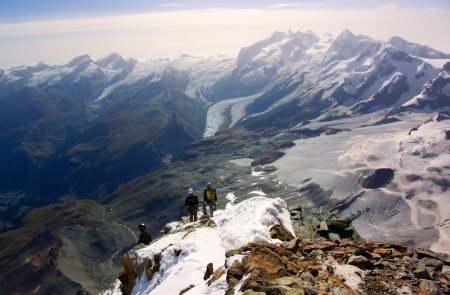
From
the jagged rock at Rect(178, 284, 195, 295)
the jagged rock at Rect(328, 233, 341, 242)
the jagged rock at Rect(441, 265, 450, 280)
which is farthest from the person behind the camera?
the jagged rock at Rect(328, 233, 341, 242)

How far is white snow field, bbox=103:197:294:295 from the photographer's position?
39781 mm

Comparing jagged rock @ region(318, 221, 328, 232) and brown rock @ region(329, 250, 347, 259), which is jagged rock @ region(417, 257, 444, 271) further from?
jagged rock @ region(318, 221, 328, 232)

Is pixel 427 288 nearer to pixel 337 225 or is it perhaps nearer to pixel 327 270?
pixel 327 270

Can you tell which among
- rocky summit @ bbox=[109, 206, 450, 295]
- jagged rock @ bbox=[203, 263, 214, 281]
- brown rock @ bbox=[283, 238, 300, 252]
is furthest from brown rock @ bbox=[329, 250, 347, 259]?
jagged rock @ bbox=[203, 263, 214, 281]

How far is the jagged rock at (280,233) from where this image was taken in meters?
43.3

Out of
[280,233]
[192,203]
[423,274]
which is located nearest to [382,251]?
[423,274]

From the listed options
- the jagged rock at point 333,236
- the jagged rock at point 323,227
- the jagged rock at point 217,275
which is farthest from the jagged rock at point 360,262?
the jagged rock at point 323,227

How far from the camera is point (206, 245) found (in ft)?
147

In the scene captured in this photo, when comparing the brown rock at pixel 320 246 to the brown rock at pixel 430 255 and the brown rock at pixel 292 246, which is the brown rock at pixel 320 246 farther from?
the brown rock at pixel 430 255

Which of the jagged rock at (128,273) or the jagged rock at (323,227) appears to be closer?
the jagged rock at (323,227)

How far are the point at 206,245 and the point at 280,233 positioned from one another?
6803mm

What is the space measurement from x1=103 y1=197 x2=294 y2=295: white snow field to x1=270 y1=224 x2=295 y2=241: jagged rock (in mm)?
634

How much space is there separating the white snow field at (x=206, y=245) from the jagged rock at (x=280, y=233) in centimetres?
63

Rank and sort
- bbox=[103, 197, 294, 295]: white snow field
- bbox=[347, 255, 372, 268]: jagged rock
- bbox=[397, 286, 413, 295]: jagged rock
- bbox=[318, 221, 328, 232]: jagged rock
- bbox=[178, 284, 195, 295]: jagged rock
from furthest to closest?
bbox=[318, 221, 328, 232]: jagged rock < bbox=[103, 197, 294, 295]: white snow field < bbox=[178, 284, 195, 295]: jagged rock < bbox=[347, 255, 372, 268]: jagged rock < bbox=[397, 286, 413, 295]: jagged rock
